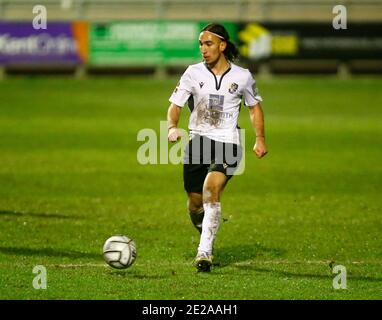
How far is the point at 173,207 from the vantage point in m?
17.3

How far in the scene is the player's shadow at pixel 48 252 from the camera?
1275cm

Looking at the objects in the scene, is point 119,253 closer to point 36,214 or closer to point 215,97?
point 215,97

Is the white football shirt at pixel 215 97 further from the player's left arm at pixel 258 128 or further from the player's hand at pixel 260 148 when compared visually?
the player's hand at pixel 260 148

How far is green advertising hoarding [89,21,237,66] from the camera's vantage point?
41.3 meters

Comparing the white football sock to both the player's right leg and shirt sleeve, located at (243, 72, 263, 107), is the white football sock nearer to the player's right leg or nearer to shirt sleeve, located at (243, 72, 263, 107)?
the player's right leg

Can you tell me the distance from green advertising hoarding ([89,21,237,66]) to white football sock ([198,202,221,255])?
2972cm

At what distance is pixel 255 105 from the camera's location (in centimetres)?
1206

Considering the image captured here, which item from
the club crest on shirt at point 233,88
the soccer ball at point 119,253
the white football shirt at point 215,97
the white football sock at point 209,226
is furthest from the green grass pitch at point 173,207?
the club crest on shirt at point 233,88

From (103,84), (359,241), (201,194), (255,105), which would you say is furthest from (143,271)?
(103,84)

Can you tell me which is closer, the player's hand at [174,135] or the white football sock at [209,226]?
the player's hand at [174,135]

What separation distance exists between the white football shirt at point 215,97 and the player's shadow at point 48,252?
6.52 ft

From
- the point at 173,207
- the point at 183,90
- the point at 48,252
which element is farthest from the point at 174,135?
the point at 173,207
